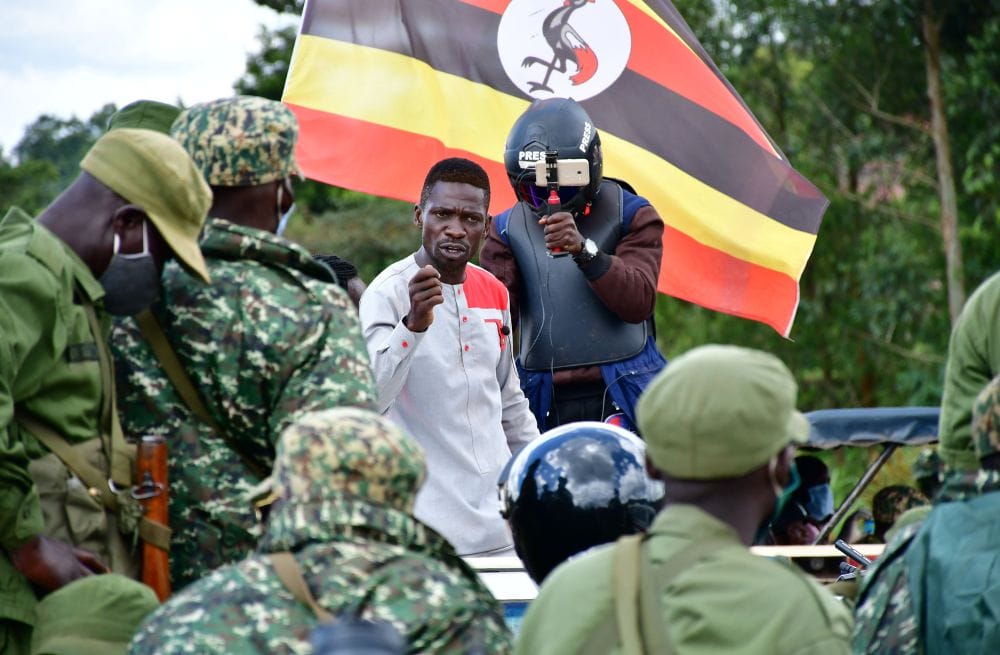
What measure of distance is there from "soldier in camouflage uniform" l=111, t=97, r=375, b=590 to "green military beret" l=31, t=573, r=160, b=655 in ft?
1.53

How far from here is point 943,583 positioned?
359cm

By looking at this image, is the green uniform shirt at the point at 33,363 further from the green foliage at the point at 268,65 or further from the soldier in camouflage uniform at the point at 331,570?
the green foliage at the point at 268,65

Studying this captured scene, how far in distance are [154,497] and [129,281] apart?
51 centimetres

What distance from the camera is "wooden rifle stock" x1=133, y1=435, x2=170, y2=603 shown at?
3936 millimetres

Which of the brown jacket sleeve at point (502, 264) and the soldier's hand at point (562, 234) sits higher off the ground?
the soldier's hand at point (562, 234)

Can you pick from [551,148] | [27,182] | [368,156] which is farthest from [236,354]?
[27,182]

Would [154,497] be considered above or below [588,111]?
below

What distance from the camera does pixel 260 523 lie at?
4094 mm

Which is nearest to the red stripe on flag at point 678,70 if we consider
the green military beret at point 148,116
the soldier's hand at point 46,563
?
the green military beret at point 148,116

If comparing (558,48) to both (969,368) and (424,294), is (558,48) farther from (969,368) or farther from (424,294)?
(969,368)

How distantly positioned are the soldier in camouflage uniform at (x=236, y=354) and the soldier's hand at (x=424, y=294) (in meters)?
1.58

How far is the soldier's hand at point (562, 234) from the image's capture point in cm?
655

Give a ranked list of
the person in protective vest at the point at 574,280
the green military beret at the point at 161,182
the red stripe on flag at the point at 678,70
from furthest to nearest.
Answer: the red stripe on flag at the point at 678,70 < the person in protective vest at the point at 574,280 < the green military beret at the point at 161,182

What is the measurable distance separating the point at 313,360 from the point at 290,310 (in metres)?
0.14
